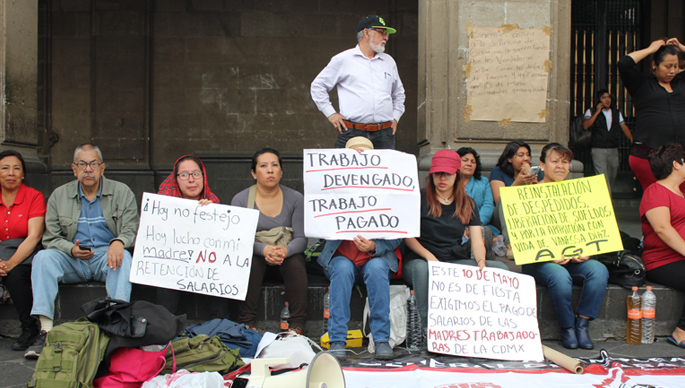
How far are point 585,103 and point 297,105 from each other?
18.1ft

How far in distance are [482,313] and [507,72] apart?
308 cm

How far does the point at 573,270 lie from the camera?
4758 millimetres

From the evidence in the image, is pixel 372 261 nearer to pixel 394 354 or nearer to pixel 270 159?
pixel 394 354

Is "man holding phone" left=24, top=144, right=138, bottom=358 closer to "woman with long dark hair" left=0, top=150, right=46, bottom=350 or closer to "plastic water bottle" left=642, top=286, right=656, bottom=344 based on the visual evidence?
"woman with long dark hair" left=0, top=150, right=46, bottom=350

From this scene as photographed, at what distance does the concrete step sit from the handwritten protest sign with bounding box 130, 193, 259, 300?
30cm

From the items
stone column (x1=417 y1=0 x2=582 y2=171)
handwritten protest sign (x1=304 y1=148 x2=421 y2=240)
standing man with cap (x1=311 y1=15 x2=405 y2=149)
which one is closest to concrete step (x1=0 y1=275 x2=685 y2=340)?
handwritten protest sign (x1=304 y1=148 x2=421 y2=240)

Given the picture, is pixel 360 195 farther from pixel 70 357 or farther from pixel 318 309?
pixel 70 357

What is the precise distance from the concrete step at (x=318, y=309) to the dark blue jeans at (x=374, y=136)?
1447 mm

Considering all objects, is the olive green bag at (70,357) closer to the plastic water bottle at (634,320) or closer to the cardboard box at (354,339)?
the cardboard box at (354,339)

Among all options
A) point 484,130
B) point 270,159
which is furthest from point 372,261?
point 484,130

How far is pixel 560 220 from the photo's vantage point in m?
4.79

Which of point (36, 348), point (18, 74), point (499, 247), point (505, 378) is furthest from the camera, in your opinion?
point (18, 74)

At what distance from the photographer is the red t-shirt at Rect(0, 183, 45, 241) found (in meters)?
4.76

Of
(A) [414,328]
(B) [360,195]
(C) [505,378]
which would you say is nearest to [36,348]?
(B) [360,195]
